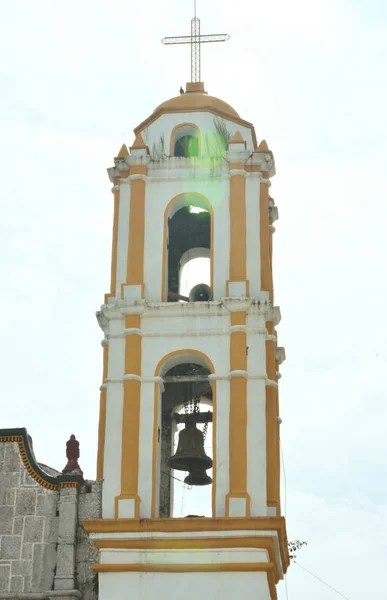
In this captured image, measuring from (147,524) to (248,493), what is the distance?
58.8 inches

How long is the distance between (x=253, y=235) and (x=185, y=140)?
232cm

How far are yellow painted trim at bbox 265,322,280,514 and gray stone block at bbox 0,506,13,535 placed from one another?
3.72 metres

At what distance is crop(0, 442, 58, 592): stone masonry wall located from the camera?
1986 centimetres

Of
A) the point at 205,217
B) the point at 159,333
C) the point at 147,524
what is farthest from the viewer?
the point at 205,217

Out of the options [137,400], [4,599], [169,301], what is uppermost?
[169,301]

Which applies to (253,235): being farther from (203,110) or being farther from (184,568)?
(184,568)

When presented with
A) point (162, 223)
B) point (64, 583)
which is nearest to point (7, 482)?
point (64, 583)

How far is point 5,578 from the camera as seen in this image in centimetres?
1989

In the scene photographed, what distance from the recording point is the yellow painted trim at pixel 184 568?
63.5 feet

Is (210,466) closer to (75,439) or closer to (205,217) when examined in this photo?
(75,439)

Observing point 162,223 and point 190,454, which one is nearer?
point 190,454

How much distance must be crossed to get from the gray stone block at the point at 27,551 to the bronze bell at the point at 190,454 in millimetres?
2732

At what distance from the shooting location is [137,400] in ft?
68.2

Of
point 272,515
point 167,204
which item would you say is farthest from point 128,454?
point 167,204
